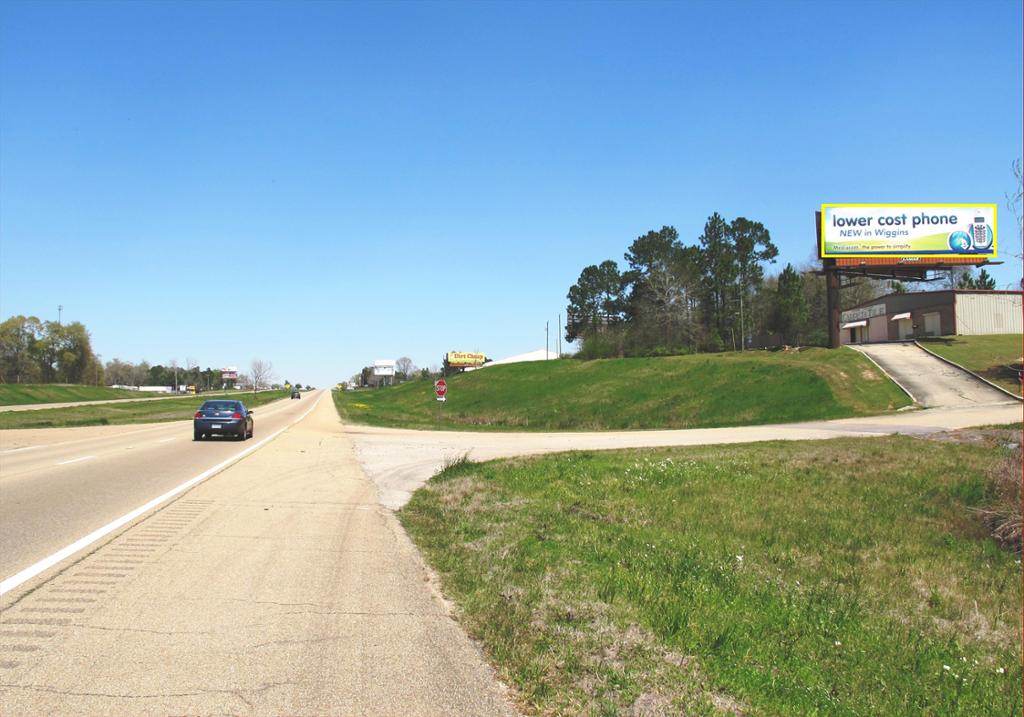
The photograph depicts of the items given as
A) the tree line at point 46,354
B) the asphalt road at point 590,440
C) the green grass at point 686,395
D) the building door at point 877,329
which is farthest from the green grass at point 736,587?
the tree line at point 46,354

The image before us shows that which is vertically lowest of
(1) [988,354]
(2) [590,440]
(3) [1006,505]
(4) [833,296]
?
(2) [590,440]

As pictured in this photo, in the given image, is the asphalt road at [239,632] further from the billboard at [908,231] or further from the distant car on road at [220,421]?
the billboard at [908,231]

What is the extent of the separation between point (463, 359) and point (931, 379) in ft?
375

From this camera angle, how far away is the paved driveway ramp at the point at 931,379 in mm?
34625

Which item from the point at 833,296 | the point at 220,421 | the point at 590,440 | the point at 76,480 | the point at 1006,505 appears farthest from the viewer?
the point at 833,296

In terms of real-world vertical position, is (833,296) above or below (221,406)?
above

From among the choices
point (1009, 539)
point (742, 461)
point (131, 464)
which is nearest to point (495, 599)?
point (1009, 539)

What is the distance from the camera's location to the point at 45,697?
4188mm

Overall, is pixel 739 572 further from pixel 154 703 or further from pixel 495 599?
pixel 154 703

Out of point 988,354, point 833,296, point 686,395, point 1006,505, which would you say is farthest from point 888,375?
point 1006,505

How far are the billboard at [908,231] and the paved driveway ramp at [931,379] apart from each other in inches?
268

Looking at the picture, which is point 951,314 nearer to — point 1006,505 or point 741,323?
point 741,323

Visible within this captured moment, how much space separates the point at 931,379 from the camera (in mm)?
39250

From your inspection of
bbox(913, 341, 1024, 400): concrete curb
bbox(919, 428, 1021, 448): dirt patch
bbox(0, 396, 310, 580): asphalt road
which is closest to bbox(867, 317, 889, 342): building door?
bbox(913, 341, 1024, 400): concrete curb
